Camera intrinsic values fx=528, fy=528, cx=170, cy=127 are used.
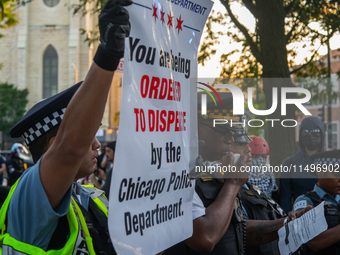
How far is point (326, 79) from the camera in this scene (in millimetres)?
13484

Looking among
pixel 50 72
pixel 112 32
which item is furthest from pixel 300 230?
pixel 50 72

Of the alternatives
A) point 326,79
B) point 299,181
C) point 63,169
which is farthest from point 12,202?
point 326,79

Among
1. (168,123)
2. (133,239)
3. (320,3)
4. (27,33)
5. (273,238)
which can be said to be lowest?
(273,238)

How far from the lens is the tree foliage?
49188mm

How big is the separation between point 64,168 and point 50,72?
56.0 meters

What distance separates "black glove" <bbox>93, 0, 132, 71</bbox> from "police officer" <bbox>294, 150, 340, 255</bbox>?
231 cm

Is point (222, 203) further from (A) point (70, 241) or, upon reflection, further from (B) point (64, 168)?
(B) point (64, 168)

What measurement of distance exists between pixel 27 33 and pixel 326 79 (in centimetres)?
4701

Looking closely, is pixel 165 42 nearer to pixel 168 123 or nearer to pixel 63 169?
pixel 168 123

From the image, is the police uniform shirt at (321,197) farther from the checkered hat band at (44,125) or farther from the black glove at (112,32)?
the black glove at (112,32)

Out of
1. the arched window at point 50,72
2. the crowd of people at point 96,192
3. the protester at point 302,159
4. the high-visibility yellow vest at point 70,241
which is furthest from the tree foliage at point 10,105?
the high-visibility yellow vest at point 70,241

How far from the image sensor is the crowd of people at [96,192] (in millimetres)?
1739

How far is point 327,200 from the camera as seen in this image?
12.6 ft

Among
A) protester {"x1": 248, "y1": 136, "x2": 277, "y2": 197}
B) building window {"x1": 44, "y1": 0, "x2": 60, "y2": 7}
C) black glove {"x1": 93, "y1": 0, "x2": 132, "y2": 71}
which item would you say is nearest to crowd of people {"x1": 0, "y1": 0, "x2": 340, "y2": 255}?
black glove {"x1": 93, "y1": 0, "x2": 132, "y2": 71}
